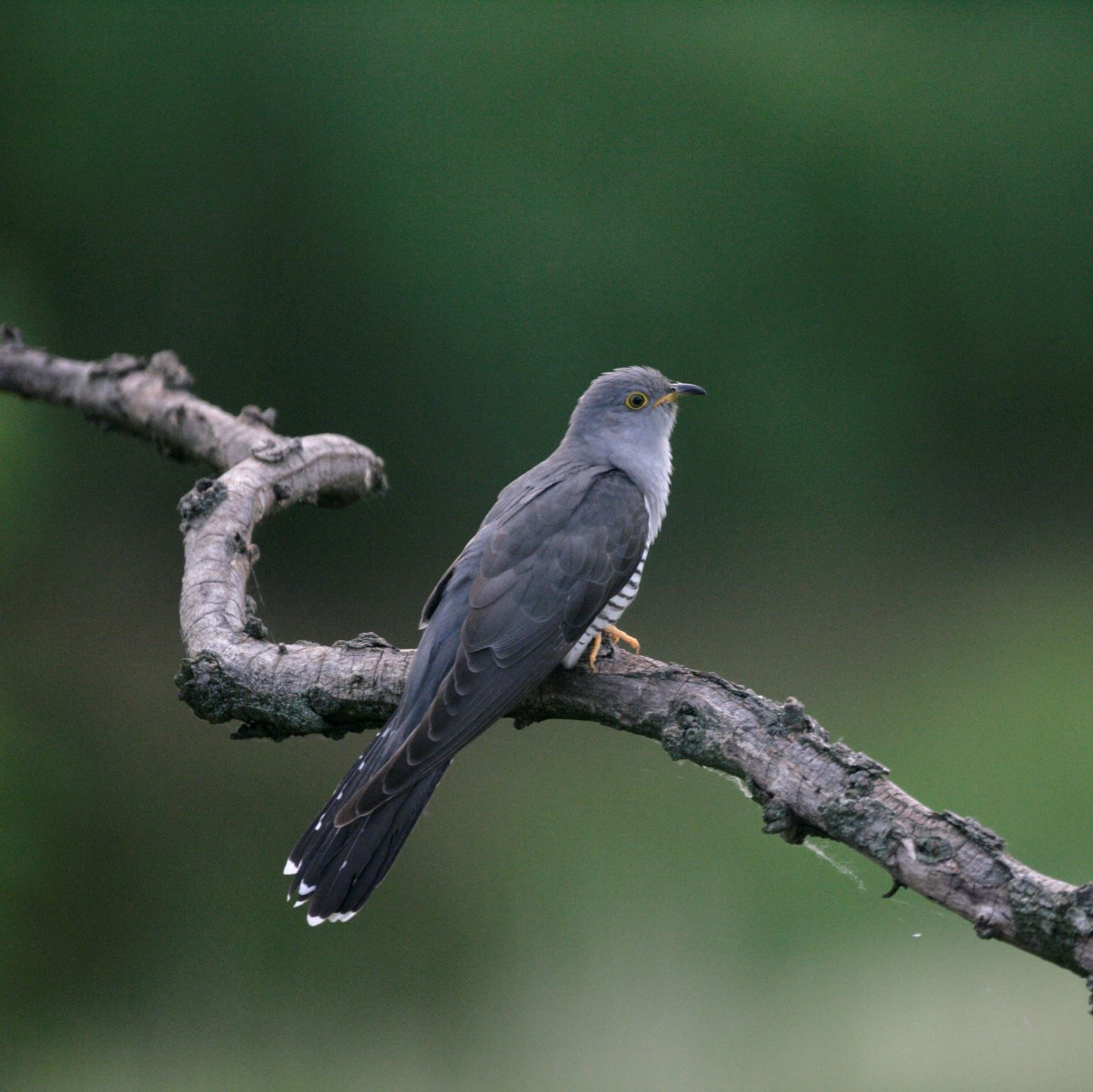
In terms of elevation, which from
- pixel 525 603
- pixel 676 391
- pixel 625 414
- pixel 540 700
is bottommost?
pixel 540 700

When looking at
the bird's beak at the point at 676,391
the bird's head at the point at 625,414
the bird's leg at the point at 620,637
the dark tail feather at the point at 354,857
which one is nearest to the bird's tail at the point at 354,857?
the dark tail feather at the point at 354,857

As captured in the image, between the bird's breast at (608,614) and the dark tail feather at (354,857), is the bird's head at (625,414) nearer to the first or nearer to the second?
the bird's breast at (608,614)

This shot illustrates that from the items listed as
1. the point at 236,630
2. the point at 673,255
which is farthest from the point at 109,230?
the point at 236,630

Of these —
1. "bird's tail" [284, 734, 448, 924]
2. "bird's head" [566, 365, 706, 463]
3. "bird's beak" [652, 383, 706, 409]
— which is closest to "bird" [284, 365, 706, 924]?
"bird's tail" [284, 734, 448, 924]

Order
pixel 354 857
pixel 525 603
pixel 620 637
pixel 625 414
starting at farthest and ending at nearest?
pixel 625 414, pixel 620 637, pixel 525 603, pixel 354 857

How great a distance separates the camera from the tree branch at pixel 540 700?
1286mm

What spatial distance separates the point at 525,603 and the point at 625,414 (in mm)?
640

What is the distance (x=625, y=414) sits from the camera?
236cm

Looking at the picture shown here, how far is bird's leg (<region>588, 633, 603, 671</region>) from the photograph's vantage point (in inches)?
71.6

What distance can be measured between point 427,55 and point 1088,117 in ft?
8.82

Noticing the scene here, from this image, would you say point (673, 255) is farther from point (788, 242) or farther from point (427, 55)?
point (427, 55)

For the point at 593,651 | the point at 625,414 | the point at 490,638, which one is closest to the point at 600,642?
the point at 593,651

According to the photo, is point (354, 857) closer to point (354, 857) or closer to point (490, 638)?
point (354, 857)

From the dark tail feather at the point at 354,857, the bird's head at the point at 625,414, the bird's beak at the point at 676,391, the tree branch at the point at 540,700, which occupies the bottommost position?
the dark tail feather at the point at 354,857
